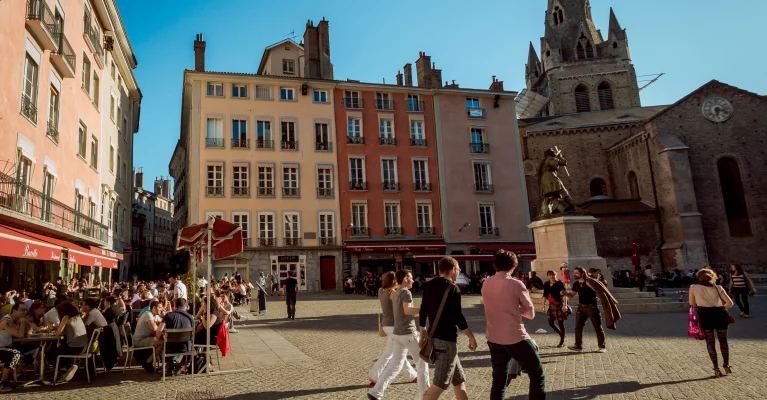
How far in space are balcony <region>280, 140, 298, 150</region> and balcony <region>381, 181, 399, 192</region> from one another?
19.8 ft

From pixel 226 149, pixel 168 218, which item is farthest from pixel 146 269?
pixel 226 149

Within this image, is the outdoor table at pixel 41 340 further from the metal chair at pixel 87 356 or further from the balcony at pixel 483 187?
the balcony at pixel 483 187

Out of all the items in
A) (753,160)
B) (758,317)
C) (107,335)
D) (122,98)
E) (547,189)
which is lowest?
(758,317)

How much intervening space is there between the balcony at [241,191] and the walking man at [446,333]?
25553 mm

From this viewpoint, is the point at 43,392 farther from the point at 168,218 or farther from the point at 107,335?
the point at 168,218

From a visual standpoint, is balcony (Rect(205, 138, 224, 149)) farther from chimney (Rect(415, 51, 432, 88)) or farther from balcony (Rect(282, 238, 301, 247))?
chimney (Rect(415, 51, 432, 88))

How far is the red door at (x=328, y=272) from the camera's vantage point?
29.2 m

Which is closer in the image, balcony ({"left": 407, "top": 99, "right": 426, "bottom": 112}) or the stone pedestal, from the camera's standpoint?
the stone pedestal

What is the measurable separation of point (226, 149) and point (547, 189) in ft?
65.3

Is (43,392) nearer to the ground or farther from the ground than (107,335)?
nearer to the ground

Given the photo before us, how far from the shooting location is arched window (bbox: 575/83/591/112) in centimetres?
5481

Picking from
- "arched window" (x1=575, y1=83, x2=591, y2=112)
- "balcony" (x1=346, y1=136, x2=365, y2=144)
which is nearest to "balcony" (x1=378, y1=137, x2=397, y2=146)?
"balcony" (x1=346, y1=136, x2=365, y2=144)

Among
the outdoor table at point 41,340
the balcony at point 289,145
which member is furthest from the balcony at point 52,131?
the balcony at point 289,145

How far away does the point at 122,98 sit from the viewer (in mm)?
26062
